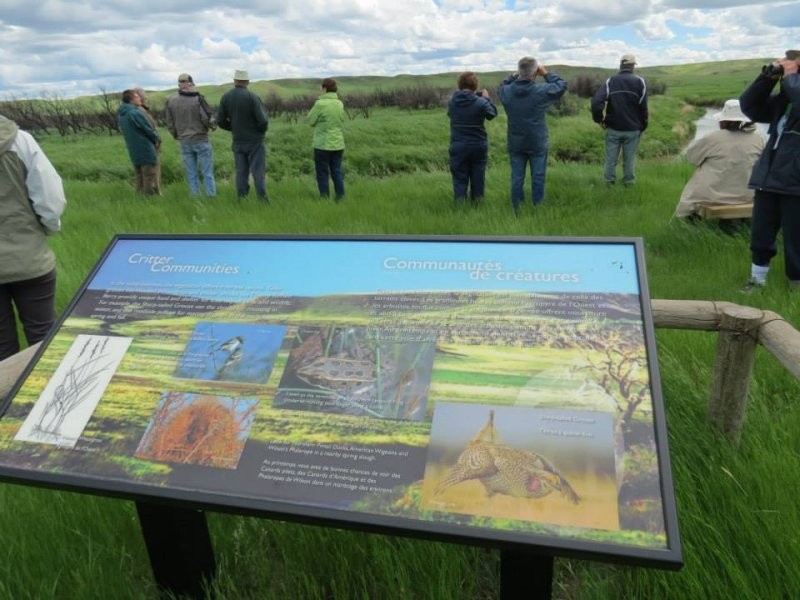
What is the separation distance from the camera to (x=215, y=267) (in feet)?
5.90

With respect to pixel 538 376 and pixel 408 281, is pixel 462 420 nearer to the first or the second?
pixel 538 376

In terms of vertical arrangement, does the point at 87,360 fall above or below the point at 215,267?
below

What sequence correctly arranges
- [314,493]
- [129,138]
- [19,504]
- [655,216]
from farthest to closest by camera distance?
[129,138]
[655,216]
[19,504]
[314,493]

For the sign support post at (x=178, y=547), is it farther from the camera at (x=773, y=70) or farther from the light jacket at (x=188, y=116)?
the light jacket at (x=188, y=116)

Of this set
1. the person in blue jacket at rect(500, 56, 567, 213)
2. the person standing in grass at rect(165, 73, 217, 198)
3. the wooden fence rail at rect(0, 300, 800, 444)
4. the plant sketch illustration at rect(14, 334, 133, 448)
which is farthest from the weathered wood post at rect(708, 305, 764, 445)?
the person standing in grass at rect(165, 73, 217, 198)

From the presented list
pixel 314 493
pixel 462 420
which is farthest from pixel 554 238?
pixel 314 493

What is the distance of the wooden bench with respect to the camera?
5.25m

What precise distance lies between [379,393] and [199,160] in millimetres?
8304

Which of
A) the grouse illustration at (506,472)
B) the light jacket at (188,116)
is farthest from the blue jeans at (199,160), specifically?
the grouse illustration at (506,472)

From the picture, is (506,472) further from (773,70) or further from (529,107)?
(529,107)

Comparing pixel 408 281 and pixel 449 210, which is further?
pixel 449 210

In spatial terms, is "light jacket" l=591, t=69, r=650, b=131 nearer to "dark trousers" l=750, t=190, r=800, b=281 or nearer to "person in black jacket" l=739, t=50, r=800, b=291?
"person in black jacket" l=739, t=50, r=800, b=291

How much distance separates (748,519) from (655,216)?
5.31m

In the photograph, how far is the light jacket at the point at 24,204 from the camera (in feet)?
9.50
